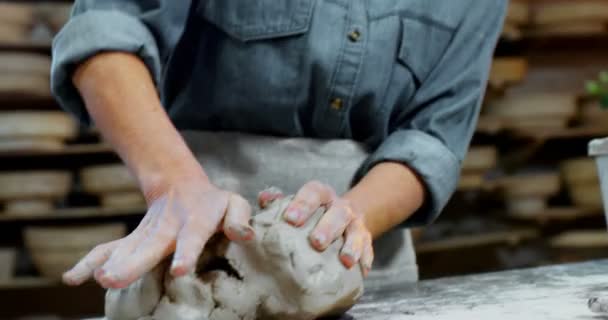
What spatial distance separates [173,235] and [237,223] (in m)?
0.07

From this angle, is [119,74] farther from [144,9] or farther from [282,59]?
[282,59]

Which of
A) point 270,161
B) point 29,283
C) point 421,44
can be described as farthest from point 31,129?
point 421,44

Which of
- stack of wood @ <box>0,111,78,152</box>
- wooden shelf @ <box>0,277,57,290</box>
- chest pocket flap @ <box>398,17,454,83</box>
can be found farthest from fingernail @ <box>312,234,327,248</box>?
wooden shelf @ <box>0,277,57,290</box>

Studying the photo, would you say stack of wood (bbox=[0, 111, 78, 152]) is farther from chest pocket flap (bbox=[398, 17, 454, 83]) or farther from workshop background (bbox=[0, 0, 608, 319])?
chest pocket flap (bbox=[398, 17, 454, 83])

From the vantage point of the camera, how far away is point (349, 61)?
43.6 inches

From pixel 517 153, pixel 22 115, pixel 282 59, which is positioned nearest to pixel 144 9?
pixel 282 59

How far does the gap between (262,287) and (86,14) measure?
42 cm

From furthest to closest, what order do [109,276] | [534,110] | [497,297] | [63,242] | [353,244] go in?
[534,110]
[63,242]
[497,297]
[353,244]
[109,276]

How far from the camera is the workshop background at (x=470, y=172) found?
2.52 m

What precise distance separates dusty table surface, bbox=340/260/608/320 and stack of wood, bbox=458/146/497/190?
1.62 m

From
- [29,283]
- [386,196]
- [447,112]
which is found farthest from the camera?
[29,283]

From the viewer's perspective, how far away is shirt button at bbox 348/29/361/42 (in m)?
1.11

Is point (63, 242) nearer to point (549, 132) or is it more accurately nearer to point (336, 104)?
point (336, 104)

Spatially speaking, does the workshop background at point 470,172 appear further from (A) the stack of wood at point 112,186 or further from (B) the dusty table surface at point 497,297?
(B) the dusty table surface at point 497,297
